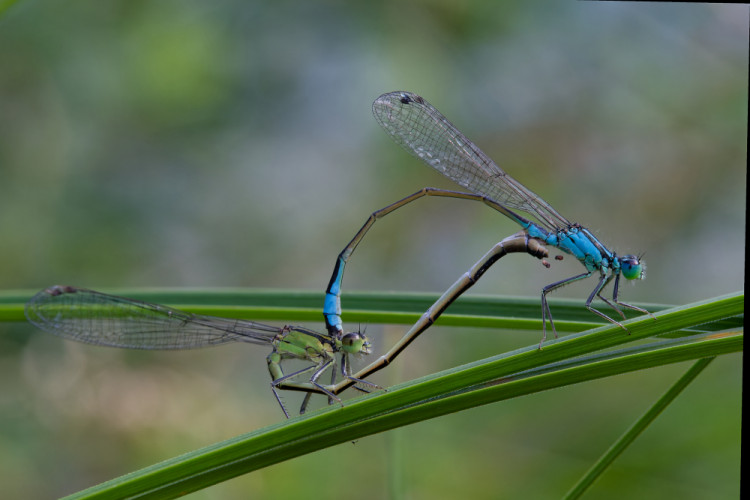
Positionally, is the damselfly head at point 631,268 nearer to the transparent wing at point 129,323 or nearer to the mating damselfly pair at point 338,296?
the mating damselfly pair at point 338,296

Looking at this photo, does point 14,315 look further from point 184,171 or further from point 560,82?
point 560,82

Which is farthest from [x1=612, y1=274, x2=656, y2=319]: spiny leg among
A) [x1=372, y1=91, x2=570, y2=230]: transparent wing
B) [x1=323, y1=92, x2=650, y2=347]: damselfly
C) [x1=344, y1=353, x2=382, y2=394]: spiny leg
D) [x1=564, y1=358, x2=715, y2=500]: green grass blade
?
[x1=344, y1=353, x2=382, y2=394]: spiny leg

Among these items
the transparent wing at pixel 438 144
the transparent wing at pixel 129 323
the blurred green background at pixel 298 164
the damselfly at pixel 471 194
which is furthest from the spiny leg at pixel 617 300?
the blurred green background at pixel 298 164

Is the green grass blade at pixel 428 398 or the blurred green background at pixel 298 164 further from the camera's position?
the blurred green background at pixel 298 164

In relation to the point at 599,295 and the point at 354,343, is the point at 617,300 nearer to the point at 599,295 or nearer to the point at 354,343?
the point at 599,295

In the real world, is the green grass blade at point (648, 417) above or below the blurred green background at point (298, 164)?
below

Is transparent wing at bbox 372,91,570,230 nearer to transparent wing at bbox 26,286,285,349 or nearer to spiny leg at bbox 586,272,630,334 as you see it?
spiny leg at bbox 586,272,630,334
